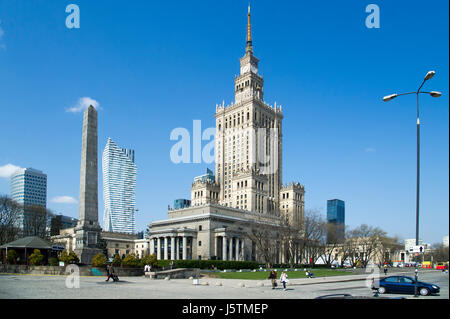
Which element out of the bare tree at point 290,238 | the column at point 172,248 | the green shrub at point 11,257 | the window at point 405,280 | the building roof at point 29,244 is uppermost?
the window at point 405,280

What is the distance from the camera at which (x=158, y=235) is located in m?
111

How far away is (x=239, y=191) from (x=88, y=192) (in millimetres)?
81177

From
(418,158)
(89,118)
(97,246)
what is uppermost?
(89,118)

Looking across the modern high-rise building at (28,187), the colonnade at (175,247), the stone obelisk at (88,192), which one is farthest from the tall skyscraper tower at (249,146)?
the modern high-rise building at (28,187)

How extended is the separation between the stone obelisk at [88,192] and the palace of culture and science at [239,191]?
47984mm

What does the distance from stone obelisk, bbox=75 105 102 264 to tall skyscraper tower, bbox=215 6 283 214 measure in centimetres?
7714

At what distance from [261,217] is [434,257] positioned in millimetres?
87382

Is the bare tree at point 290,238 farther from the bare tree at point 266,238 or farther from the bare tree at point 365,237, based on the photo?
the bare tree at point 365,237

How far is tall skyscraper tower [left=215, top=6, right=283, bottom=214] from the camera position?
134500 mm

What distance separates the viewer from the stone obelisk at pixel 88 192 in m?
56.5

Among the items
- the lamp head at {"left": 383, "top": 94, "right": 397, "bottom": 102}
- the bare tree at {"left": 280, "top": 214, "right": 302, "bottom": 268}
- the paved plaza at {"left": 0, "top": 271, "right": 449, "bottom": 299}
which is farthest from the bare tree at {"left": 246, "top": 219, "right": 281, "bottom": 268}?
the lamp head at {"left": 383, "top": 94, "right": 397, "bottom": 102}

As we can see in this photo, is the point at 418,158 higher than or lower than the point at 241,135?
lower
